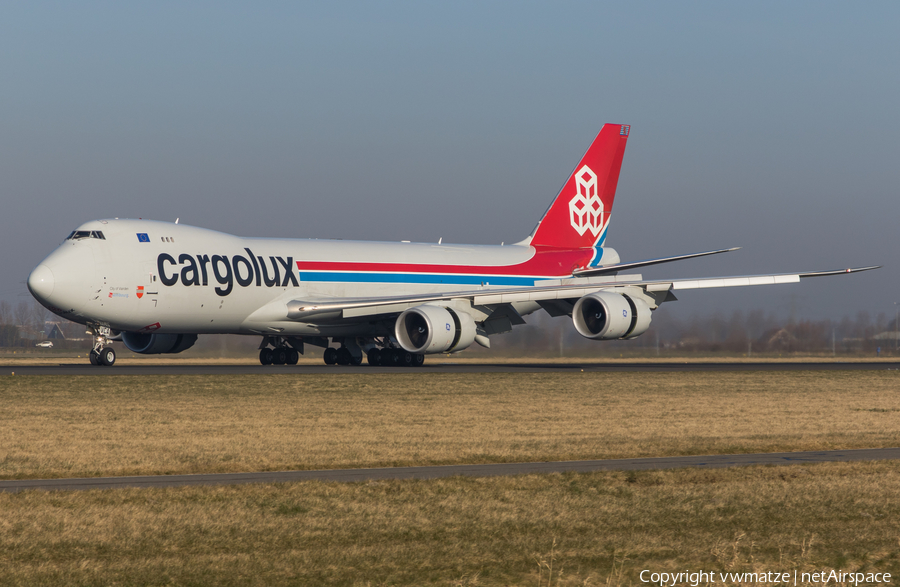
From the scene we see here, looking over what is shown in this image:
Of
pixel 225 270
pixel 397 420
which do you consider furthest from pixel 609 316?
pixel 397 420

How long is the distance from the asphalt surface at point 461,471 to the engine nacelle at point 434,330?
18.7 metres

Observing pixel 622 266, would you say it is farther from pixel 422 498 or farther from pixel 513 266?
pixel 422 498

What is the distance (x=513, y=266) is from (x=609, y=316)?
8.82 meters

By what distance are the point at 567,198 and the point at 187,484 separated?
116 feet

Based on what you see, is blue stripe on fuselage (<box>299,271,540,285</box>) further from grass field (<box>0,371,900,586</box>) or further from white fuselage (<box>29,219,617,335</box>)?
grass field (<box>0,371,900,586</box>)

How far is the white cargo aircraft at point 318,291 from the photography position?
1281 inches

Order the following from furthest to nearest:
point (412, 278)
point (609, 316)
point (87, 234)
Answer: point (412, 278)
point (609, 316)
point (87, 234)

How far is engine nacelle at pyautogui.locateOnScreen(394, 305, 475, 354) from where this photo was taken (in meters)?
35.2

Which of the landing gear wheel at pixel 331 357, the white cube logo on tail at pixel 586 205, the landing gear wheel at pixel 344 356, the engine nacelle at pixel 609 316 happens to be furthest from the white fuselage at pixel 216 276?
the engine nacelle at pixel 609 316

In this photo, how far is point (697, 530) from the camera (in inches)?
434

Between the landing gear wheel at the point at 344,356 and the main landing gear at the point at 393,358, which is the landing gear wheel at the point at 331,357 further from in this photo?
the main landing gear at the point at 393,358

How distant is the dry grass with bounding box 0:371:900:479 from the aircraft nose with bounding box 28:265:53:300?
13.3 ft

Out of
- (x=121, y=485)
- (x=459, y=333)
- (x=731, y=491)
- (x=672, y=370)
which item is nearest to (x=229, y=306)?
(x=459, y=333)

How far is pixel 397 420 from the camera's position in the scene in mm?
21000
